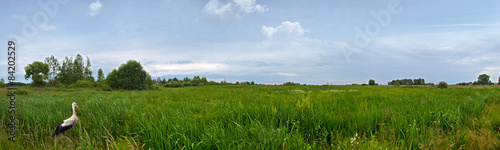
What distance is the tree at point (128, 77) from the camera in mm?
41547

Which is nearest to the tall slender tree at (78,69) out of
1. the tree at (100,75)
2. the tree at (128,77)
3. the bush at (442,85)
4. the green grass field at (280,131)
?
the tree at (100,75)

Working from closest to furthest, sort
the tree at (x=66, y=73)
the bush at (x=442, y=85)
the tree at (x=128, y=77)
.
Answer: the bush at (x=442, y=85) < the tree at (x=128, y=77) < the tree at (x=66, y=73)

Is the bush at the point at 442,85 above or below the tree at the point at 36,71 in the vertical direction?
below

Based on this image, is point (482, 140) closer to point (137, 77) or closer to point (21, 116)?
point (21, 116)

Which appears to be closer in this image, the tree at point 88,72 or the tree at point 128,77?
the tree at point 128,77

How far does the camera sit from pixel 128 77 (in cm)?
4181

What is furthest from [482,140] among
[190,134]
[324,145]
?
[190,134]

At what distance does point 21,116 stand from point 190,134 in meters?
5.71

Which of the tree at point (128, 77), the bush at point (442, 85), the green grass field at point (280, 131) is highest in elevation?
the tree at point (128, 77)

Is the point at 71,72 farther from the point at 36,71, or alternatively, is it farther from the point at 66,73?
the point at 36,71

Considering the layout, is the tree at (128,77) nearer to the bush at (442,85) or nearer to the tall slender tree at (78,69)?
the tall slender tree at (78,69)

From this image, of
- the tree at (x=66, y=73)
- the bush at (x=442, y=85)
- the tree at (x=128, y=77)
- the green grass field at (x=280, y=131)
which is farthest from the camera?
the tree at (x=66, y=73)

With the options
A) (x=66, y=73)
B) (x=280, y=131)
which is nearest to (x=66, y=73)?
(x=66, y=73)

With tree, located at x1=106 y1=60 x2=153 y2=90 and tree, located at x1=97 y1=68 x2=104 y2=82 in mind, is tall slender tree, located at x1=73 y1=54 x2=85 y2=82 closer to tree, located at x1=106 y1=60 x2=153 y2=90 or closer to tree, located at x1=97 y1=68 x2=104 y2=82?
tree, located at x1=97 y1=68 x2=104 y2=82
